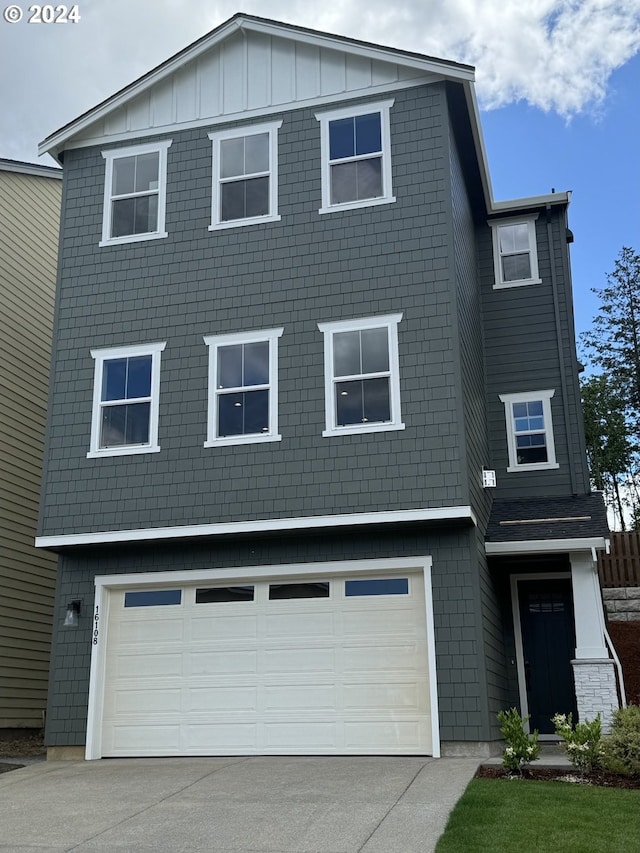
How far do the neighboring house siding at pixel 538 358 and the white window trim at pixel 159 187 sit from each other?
591 cm

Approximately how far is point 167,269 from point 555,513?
22.6 feet

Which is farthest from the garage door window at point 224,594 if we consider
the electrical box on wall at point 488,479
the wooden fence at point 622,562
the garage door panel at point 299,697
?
the wooden fence at point 622,562

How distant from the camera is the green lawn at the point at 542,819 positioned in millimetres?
6535

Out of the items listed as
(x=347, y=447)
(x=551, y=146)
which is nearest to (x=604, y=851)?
(x=347, y=447)

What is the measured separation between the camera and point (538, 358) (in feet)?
51.9

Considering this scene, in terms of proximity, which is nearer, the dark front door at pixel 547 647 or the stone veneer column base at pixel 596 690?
the stone veneer column base at pixel 596 690

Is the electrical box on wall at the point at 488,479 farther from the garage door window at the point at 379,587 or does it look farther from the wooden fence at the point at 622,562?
the wooden fence at the point at 622,562

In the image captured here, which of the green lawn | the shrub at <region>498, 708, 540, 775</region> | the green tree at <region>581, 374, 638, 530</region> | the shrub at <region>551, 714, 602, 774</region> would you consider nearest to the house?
the shrub at <region>498, 708, 540, 775</region>

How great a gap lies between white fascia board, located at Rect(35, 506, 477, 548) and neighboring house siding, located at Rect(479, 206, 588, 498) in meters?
3.88

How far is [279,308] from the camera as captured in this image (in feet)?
42.3

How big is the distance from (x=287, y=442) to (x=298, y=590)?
1.97m

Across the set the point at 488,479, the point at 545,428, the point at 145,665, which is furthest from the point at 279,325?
the point at 545,428

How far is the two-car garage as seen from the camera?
11.5 m

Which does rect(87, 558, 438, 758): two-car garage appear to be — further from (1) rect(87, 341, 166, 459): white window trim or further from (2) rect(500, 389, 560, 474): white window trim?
(2) rect(500, 389, 560, 474): white window trim
